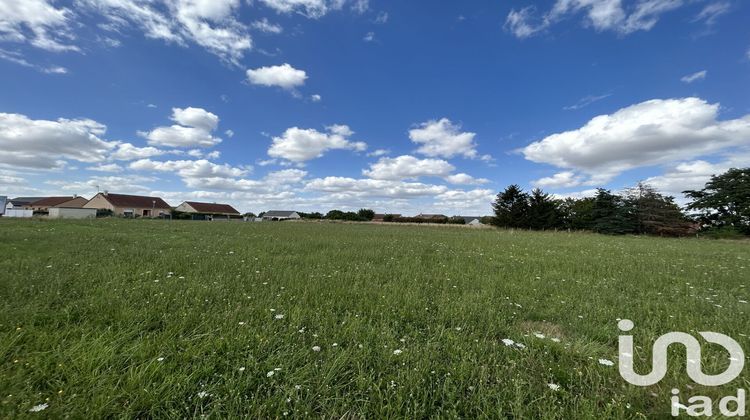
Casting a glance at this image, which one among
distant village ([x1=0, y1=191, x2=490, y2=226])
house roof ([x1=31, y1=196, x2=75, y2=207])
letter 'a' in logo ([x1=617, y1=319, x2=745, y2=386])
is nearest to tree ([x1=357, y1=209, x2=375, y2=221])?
distant village ([x1=0, y1=191, x2=490, y2=226])

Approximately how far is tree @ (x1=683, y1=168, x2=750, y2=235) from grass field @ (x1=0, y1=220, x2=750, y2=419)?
47.3 metres

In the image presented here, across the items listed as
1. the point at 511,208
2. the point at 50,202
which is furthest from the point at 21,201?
the point at 511,208

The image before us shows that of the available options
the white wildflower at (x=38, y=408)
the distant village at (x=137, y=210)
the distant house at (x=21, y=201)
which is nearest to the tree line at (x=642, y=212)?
the distant village at (x=137, y=210)

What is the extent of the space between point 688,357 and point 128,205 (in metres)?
93.6

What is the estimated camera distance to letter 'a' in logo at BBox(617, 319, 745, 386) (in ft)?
8.40

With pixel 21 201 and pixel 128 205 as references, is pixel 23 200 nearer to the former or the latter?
pixel 21 201

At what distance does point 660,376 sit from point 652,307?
272 centimetres

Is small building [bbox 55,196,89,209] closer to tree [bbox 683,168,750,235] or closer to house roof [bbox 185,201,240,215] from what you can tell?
house roof [bbox 185,201,240,215]

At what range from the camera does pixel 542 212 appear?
40.2 metres

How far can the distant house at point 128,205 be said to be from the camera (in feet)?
230

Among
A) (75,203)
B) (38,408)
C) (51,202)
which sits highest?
(51,202)

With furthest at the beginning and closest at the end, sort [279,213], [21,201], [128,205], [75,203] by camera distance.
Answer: [279,213] < [21,201] < [75,203] < [128,205]

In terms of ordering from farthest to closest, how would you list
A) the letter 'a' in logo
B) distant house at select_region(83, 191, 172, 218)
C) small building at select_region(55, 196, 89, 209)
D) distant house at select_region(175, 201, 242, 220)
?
distant house at select_region(175, 201, 242, 220) < small building at select_region(55, 196, 89, 209) < distant house at select_region(83, 191, 172, 218) < the letter 'a' in logo

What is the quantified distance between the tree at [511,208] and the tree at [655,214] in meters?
12.2
